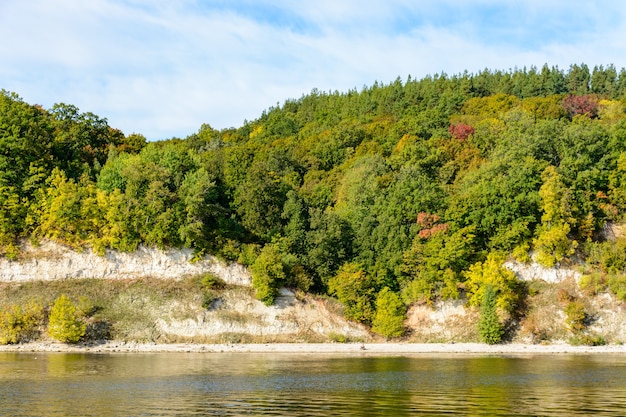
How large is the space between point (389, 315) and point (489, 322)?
12196 millimetres

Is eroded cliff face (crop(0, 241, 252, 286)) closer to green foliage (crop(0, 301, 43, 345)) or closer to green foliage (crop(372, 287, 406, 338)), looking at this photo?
green foliage (crop(0, 301, 43, 345))

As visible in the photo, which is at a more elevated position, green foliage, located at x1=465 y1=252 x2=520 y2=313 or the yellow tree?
the yellow tree

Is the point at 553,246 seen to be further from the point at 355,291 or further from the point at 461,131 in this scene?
the point at 461,131

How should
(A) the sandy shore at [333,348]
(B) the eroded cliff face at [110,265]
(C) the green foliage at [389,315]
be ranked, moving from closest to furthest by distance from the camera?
(A) the sandy shore at [333,348] < (C) the green foliage at [389,315] < (B) the eroded cliff face at [110,265]

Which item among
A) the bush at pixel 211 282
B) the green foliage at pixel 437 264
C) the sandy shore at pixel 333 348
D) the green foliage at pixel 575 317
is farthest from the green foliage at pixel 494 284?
the bush at pixel 211 282

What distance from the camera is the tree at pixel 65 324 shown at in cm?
7914

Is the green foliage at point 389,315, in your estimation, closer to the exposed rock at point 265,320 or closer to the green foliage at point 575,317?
the exposed rock at point 265,320

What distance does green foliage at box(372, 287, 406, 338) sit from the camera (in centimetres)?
8550

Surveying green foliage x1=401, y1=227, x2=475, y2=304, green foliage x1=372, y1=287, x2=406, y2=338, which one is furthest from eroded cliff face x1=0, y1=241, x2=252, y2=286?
green foliage x1=401, y1=227, x2=475, y2=304

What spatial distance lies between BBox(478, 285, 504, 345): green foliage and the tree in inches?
1816

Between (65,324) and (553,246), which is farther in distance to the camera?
(553,246)

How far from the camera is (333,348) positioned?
82625mm

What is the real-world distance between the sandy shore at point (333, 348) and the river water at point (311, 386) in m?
8.31

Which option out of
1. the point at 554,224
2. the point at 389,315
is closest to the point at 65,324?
the point at 389,315
